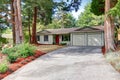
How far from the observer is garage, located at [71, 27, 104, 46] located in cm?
3838

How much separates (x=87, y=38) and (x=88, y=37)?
0.78 feet

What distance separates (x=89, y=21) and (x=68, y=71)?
57045mm

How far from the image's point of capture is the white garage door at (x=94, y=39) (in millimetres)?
38375

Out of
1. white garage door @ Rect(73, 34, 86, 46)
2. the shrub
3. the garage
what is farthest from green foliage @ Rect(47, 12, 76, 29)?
the shrub

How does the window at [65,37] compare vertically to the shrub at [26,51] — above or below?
below

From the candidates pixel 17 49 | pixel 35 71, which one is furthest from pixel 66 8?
pixel 35 71

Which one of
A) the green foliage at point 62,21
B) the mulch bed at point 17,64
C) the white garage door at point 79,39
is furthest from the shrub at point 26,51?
the green foliage at point 62,21

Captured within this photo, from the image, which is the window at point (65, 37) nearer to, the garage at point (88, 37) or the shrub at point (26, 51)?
the garage at point (88, 37)

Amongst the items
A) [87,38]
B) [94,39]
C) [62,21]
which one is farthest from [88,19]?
[94,39]

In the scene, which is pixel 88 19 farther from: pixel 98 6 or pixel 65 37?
pixel 98 6

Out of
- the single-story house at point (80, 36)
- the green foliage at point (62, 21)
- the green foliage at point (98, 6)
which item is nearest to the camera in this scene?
the green foliage at point (98, 6)

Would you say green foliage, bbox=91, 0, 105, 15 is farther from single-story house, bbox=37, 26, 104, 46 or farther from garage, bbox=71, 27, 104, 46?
garage, bbox=71, 27, 104, 46

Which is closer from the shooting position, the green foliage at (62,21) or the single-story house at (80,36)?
the single-story house at (80,36)

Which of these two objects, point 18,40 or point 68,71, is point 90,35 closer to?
point 18,40
